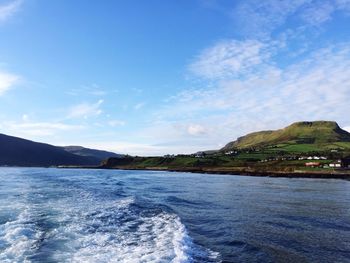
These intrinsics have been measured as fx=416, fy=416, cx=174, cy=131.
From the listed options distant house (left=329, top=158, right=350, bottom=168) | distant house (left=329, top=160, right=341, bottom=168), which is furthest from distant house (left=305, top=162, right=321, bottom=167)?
distant house (left=329, top=158, right=350, bottom=168)

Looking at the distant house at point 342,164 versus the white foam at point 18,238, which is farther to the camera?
the distant house at point 342,164

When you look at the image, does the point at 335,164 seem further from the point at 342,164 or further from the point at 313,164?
the point at 313,164

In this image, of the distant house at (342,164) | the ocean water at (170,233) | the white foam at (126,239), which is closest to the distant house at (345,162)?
the distant house at (342,164)

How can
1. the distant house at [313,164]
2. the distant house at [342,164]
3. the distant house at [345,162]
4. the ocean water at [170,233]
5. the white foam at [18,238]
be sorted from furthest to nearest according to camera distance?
the distant house at [313,164] → the distant house at [342,164] → the distant house at [345,162] → the ocean water at [170,233] → the white foam at [18,238]

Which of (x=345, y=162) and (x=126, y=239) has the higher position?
(x=345, y=162)

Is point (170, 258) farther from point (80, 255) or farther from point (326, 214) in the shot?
point (326, 214)

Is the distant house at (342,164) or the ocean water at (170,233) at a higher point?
the distant house at (342,164)

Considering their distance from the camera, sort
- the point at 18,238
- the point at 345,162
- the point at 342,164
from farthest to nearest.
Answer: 1. the point at 345,162
2. the point at 342,164
3. the point at 18,238

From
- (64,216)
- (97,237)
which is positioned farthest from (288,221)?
(64,216)

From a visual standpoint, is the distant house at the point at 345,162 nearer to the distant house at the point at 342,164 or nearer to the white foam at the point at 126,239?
the distant house at the point at 342,164

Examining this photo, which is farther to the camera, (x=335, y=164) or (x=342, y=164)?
(x=335, y=164)

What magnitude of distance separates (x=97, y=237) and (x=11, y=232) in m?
5.16

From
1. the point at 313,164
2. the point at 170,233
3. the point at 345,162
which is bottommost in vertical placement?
the point at 170,233

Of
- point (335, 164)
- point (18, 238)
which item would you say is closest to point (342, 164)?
point (335, 164)
